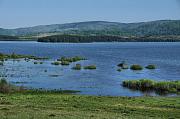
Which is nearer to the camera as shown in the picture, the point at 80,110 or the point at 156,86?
the point at 80,110

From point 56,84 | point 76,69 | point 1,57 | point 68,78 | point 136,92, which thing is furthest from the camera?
point 1,57

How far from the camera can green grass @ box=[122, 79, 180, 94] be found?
57.5 meters

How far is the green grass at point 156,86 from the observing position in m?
57.5

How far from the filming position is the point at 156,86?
2355 inches

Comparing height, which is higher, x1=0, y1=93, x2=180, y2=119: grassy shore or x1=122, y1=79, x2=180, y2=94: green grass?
x1=0, y1=93, x2=180, y2=119: grassy shore

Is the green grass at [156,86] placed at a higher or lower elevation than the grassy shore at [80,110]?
lower

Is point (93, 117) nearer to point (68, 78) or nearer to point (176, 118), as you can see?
point (176, 118)

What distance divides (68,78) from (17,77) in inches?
355

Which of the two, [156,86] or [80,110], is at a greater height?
[80,110]

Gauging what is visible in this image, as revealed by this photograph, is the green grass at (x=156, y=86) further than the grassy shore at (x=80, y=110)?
Yes

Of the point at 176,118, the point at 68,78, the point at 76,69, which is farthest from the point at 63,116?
the point at 76,69

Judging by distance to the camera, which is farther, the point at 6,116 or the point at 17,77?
the point at 17,77

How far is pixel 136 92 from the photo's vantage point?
55.8 m

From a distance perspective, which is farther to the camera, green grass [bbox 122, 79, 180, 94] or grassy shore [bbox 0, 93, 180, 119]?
green grass [bbox 122, 79, 180, 94]
